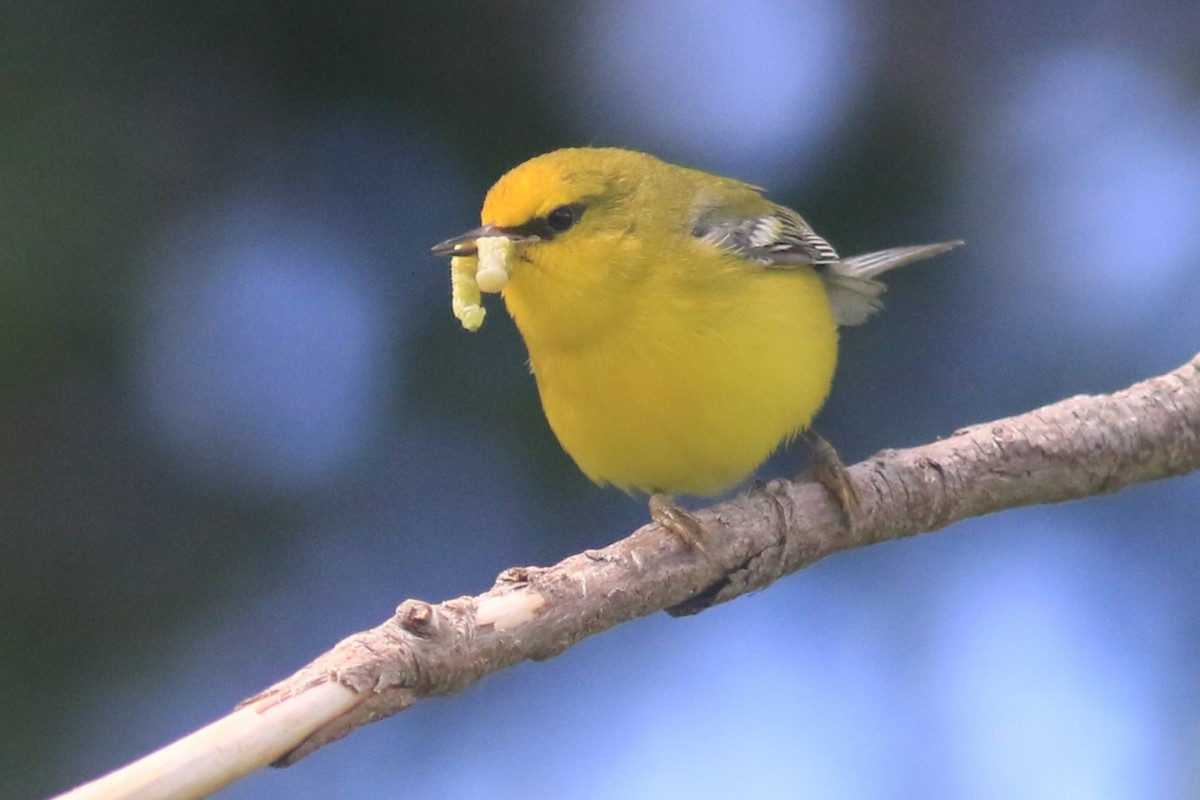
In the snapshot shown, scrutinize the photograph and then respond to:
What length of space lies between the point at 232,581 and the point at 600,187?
4.79 ft

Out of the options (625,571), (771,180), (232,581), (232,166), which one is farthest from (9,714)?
(771,180)

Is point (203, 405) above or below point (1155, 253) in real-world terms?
above

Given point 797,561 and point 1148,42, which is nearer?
point 797,561

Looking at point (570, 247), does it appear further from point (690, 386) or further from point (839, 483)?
point (839, 483)

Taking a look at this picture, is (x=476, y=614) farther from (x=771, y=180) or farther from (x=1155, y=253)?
(x=1155, y=253)

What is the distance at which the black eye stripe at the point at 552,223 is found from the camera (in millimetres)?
1406

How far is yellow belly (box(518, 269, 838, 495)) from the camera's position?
138 centimetres

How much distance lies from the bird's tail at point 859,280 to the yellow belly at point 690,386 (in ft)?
0.82

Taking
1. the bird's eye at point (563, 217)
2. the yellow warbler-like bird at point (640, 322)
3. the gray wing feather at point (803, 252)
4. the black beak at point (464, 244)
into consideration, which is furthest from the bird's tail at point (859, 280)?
the black beak at point (464, 244)

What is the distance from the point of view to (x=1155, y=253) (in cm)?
242

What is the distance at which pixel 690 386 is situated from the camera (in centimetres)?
136

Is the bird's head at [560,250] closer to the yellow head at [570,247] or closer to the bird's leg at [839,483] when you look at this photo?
the yellow head at [570,247]

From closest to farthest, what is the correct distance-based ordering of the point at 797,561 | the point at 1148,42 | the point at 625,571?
the point at 625,571 < the point at 797,561 < the point at 1148,42

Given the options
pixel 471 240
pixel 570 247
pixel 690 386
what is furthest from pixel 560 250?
pixel 690 386
